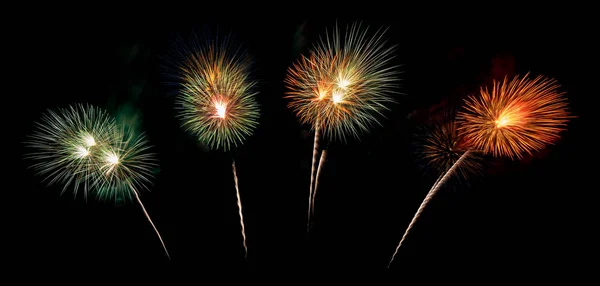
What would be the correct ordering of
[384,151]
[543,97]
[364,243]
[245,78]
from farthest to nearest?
[364,243]
[384,151]
[245,78]
[543,97]

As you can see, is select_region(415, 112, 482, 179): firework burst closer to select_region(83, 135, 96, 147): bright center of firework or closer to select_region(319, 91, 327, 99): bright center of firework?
select_region(319, 91, 327, 99): bright center of firework

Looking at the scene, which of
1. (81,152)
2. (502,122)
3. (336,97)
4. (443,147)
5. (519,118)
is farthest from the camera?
(443,147)

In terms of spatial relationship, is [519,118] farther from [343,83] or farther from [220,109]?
[220,109]

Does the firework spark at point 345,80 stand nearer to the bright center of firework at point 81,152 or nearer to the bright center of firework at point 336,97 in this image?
the bright center of firework at point 336,97

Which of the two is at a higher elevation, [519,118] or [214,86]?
[214,86]

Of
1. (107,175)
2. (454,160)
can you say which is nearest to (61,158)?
(107,175)

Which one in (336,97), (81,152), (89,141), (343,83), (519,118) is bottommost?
(519,118)

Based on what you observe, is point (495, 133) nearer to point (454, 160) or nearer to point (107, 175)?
point (454, 160)

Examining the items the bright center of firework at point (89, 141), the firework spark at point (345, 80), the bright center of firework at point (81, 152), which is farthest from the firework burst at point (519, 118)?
the bright center of firework at point (81, 152)

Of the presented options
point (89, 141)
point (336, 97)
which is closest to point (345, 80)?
point (336, 97)
